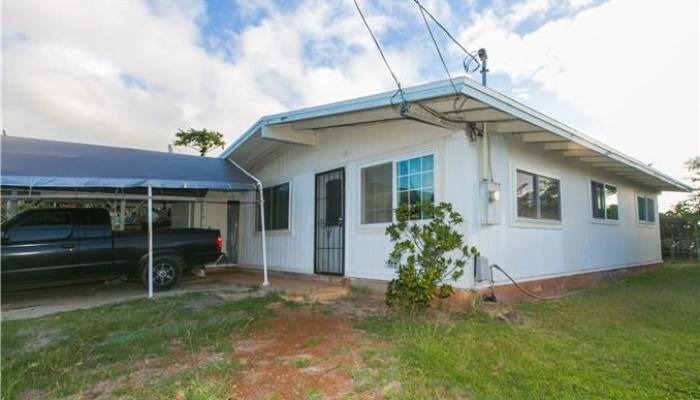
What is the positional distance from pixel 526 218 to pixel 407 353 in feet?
13.6

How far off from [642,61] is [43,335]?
38.5ft

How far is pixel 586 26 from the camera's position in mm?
7371

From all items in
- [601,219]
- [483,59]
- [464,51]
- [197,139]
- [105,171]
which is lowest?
[601,219]

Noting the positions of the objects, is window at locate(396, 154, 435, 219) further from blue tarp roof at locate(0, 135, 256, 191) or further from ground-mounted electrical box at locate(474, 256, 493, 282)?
blue tarp roof at locate(0, 135, 256, 191)

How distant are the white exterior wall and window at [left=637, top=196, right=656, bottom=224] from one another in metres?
1.03

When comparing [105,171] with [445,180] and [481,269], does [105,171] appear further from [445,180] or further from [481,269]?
[481,269]

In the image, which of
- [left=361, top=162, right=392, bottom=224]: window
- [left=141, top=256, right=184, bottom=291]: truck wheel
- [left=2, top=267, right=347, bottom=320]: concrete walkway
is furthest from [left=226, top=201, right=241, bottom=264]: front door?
[left=361, top=162, right=392, bottom=224]: window

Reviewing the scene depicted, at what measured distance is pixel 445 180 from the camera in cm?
576

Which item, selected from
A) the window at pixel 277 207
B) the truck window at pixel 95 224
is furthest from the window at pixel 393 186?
the truck window at pixel 95 224

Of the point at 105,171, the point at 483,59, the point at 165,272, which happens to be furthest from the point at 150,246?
the point at 483,59

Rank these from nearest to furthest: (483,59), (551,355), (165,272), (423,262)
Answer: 1. (551,355)
2. (423,262)
3. (165,272)
4. (483,59)

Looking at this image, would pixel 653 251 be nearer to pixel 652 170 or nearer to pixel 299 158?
pixel 652 170

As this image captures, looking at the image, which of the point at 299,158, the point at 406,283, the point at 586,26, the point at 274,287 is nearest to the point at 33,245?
the point at 274,287

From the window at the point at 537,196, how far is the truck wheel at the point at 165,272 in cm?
641
